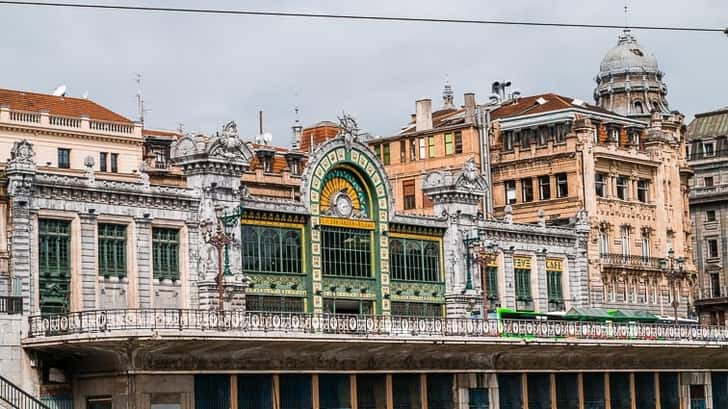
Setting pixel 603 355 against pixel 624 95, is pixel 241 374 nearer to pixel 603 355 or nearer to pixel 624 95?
pixel 603 355

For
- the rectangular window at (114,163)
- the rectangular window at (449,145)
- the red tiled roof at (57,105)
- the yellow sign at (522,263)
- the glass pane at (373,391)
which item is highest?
the red tiled roof at (57,105)

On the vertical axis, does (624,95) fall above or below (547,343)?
above

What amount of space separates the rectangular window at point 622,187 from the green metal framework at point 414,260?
19.5 meters

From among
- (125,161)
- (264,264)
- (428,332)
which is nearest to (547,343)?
(428,332)

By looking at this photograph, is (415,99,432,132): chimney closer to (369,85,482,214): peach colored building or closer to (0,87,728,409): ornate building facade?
(369,85,482,214): peach colored building

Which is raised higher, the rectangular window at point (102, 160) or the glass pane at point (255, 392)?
the rectangular window at point (102, 160)

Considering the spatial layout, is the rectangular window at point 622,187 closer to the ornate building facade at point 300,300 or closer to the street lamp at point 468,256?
the ornate building facade at point 300,300

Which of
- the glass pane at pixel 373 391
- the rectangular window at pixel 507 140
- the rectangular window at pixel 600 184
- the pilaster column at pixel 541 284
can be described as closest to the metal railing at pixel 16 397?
the glass pane at pixel 373 391

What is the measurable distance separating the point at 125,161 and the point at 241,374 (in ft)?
82.0

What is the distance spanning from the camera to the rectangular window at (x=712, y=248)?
119438 mm

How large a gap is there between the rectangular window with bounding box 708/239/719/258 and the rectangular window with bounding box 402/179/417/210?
97.9 ft

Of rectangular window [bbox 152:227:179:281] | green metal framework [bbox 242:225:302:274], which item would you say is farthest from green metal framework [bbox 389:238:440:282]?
rectangular window [bbox 152:227:179:281]

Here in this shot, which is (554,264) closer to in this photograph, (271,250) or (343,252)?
(343,252)

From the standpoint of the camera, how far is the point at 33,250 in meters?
64.8
